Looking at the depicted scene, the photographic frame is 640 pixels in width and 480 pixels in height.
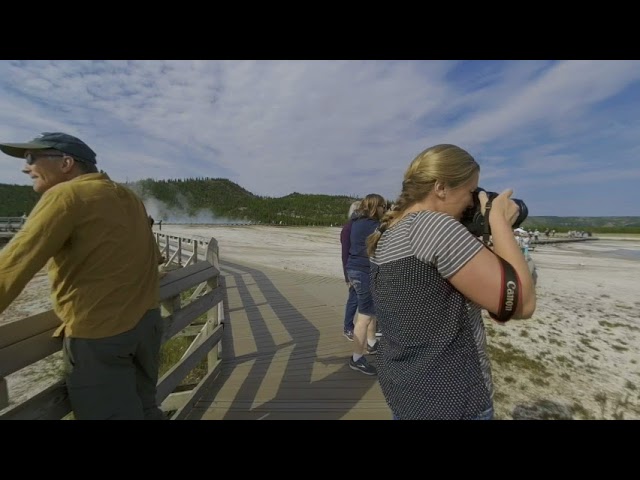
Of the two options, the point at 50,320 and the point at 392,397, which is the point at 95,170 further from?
the point at 392,397

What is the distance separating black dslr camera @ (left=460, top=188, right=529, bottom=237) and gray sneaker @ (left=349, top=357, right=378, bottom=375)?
9.29 ft

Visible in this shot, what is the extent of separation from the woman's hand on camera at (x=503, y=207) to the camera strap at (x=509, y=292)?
24 centimetres

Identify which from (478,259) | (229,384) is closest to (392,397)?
(478,259)

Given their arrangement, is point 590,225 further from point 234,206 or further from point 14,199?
point 14,199

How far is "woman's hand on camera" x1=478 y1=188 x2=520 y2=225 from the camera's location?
125cm

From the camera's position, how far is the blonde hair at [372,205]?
3.74 meters

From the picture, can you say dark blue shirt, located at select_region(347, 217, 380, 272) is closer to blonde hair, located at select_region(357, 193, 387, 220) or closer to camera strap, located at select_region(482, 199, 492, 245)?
blonde hair, located at select_region(357, 193, 387, 220)

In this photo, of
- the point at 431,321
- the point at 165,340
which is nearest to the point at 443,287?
the point at 431,321

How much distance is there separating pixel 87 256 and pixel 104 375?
0.58 metres

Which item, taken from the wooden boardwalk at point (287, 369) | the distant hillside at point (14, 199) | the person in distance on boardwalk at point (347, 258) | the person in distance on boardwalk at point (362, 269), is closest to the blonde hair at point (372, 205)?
the person in distance on boardwalk at point (362, 269)

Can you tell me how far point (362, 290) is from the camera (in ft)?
12.6

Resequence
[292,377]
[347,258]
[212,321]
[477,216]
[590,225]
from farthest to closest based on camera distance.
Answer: [590,225] → [347,258] → [212,321] → [292,377] → [477,216]

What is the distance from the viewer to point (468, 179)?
4.29 ft

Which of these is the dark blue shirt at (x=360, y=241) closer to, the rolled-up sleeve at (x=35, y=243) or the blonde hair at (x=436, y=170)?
the blonde hair at (x=436, y=170)
